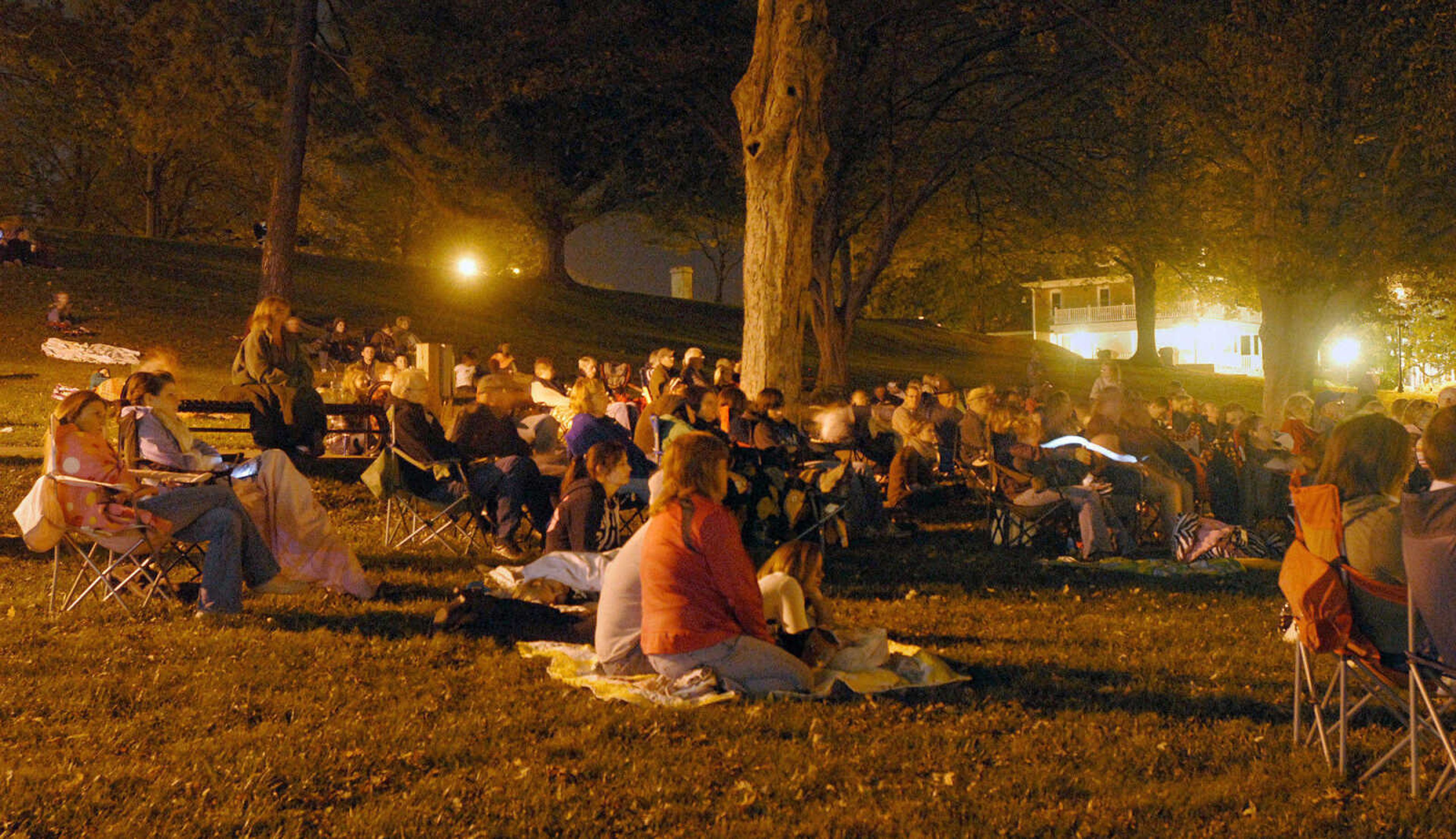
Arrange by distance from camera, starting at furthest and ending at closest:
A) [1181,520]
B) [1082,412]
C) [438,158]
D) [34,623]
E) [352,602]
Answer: [438,158]
[1082,412]
[1181,520]
[352,602]
[34,623]

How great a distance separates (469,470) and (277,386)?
293 centimetres

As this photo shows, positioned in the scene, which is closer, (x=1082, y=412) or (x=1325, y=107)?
(x=1082, y=412)

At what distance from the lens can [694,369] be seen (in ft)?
54.5

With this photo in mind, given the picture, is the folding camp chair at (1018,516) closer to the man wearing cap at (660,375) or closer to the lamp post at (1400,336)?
the man wearing cap at (660,375)

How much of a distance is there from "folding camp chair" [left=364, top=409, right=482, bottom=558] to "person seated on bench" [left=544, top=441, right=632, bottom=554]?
1.01 meters

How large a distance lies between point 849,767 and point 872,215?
2556 cm

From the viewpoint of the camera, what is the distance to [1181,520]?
34.0 ft

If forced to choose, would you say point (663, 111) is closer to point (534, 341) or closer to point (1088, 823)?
point (534, 341)

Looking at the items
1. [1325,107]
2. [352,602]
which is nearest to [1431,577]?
[352,602]

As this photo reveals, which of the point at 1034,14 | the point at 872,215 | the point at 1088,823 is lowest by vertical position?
the point at 1088,823

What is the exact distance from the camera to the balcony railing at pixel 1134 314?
6406cm

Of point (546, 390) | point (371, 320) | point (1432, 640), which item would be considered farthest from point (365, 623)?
point (371, 320)

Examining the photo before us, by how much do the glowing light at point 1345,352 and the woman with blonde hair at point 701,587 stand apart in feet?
203

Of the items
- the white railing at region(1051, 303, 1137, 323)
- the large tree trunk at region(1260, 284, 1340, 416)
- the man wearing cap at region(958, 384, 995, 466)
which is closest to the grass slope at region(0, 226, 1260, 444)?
the man wearing cap at region(958, 384, 995, 466)
